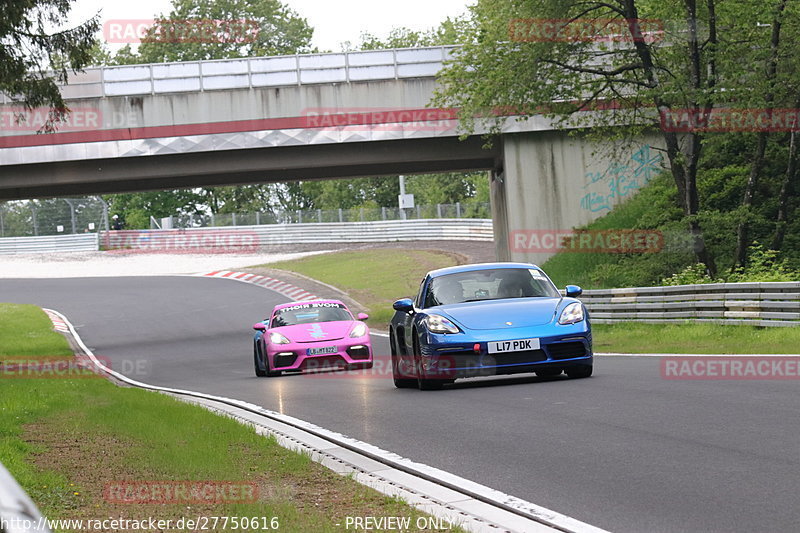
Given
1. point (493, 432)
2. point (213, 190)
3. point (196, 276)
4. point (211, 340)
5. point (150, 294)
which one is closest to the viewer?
point (493, 432)

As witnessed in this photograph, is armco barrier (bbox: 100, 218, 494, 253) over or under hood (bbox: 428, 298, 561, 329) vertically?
under

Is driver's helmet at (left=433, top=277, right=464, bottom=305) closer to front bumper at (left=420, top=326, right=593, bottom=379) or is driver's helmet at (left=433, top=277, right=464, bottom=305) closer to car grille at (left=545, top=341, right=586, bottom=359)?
front bumper at (left=420, top=326, right=593, bottom=379)

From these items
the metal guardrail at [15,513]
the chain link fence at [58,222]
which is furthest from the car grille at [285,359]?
the chain link fence at [58,222]

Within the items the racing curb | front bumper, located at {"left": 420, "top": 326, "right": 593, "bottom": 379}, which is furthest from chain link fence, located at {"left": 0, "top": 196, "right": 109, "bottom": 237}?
the racing curb

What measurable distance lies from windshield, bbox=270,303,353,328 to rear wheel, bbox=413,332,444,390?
6741 millimetres

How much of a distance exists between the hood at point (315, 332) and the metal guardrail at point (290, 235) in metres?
48.2

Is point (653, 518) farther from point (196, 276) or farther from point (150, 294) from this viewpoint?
point (196, 276)

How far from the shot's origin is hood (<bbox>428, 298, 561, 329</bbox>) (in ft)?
42.1

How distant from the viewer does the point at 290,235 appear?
76.0 metres

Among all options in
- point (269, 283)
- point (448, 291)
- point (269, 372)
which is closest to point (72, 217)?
point (269, 283)

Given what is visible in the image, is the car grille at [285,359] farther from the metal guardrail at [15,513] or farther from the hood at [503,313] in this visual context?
the metal guardrail at [15,513]

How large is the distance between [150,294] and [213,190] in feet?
178

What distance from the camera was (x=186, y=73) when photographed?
3644 centimetres

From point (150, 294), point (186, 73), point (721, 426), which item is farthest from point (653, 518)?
point (150, 294)
